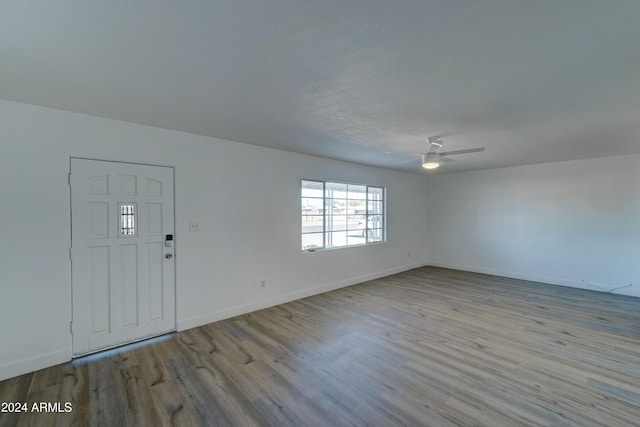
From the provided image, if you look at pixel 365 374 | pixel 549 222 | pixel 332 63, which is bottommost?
pixel 365 374

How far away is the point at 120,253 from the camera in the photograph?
10.4 ft

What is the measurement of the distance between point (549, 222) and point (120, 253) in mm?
7611

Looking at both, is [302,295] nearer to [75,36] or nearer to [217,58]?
[217,58]

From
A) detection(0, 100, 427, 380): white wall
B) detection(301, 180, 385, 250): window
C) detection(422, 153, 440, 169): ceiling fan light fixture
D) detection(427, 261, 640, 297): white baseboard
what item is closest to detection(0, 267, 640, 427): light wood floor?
detection(0, 100, 427, 380): white wall

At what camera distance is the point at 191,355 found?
9.73ft

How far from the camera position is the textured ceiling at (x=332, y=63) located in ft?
4.71

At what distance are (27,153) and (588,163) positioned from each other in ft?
28.0

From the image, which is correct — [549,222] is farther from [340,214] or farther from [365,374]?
[365,374]

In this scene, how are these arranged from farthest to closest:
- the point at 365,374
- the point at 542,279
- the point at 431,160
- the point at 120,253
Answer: the point at 542,279 → the point at 431,160 → the point at 120,253 → the point at 365,374

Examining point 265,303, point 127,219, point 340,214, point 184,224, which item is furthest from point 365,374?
point 340,214

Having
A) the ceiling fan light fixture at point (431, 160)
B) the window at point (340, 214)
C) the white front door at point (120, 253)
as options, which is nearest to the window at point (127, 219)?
the white front door at point (120, 253)

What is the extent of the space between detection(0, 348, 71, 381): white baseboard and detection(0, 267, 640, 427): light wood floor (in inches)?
3.3

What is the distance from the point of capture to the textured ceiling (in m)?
1.43

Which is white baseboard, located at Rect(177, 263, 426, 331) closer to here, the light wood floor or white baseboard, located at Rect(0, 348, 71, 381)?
the light wood floor
